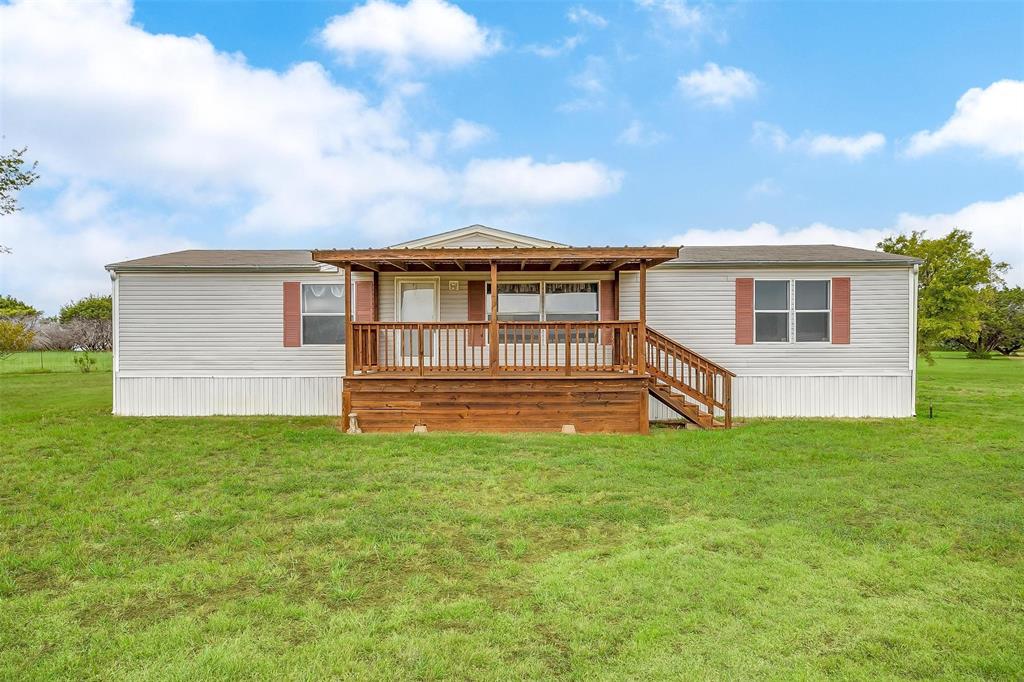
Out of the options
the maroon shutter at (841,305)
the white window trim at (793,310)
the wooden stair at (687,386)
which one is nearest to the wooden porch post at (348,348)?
the wooden stair at (687,386)

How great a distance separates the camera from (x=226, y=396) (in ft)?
35.6

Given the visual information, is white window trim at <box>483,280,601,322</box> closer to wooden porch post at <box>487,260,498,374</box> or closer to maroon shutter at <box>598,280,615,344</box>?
maroon shutter at <box>598,280,615,344</box>

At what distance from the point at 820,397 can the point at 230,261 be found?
482 inches

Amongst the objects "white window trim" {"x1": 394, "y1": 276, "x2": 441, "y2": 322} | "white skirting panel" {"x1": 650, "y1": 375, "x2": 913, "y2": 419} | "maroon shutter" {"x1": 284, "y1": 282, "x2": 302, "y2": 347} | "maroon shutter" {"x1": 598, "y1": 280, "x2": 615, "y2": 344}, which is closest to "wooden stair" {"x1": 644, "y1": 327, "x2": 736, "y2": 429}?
"maroon shutter" {"x1": 598, "y1": 280, "x2": 615, "y2": 344}

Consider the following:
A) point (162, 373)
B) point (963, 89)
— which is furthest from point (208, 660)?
point (963, 89)

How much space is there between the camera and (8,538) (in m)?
4.40

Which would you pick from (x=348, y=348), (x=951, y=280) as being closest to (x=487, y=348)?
(x=348, y=348)

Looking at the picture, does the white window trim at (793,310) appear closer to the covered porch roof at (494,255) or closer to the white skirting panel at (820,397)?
the white skirting panel at (820,397)

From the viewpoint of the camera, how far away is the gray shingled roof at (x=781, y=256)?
10.3 m

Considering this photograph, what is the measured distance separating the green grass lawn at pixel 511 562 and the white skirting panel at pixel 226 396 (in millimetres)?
3323

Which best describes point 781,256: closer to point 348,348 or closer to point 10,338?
point 348,348

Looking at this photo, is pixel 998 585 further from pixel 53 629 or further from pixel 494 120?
pixel 494 120

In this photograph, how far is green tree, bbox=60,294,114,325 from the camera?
4541 centimetres

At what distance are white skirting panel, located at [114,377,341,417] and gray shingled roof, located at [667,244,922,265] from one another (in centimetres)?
749
